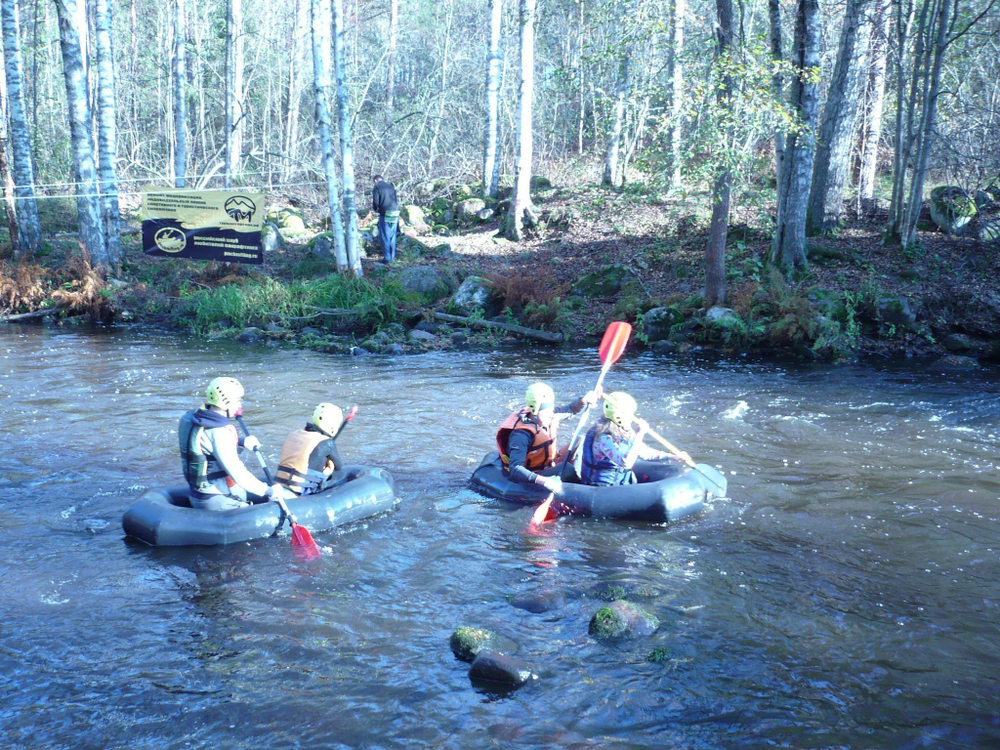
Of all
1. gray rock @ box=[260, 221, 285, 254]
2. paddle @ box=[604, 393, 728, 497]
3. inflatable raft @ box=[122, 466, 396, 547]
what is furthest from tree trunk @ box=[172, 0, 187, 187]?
paddle @ box=[604, 393, 728, 497]

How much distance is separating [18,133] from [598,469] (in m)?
13.6

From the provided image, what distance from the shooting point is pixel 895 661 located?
4379 mm

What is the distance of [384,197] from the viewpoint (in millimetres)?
15203

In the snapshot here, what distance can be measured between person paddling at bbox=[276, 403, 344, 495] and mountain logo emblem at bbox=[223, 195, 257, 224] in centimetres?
872

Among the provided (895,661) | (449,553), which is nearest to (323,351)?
(449,553)

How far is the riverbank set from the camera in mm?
12539

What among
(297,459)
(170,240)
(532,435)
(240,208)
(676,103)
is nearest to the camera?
(297,459)

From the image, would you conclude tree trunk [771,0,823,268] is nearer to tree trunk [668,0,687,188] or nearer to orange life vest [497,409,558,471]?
tree trunk [668,0,687,188]

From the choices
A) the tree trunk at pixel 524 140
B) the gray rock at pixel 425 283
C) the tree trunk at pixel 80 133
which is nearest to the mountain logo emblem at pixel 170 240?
the tree trunk at pixel 80 133

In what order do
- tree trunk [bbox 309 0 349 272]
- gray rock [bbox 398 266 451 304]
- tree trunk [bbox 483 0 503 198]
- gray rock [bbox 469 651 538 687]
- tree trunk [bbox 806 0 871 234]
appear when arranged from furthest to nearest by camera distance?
tree trunk [bbox 483 0 503 198]
gray rock [bbox 398 266 451 304]
tree trunk [bbox 806 0 871 234]
tree trunk [bbox 309 0 349 272]
gray rock [bbox 469 651 538 687]

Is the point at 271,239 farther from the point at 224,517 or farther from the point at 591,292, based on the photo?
the point at 224,517

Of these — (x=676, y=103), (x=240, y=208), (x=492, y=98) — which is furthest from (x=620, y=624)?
(x=492, y=98)

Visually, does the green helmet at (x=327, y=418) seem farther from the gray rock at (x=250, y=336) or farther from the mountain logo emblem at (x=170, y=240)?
the mountain logo emblem at (x=170, y=240)

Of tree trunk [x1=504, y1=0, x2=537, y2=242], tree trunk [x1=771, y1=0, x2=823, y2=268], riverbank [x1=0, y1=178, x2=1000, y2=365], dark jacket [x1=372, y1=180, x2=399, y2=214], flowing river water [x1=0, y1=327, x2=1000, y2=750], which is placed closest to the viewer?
flowing river water [x1=0, y1=327, x2=1000, y2=750]
